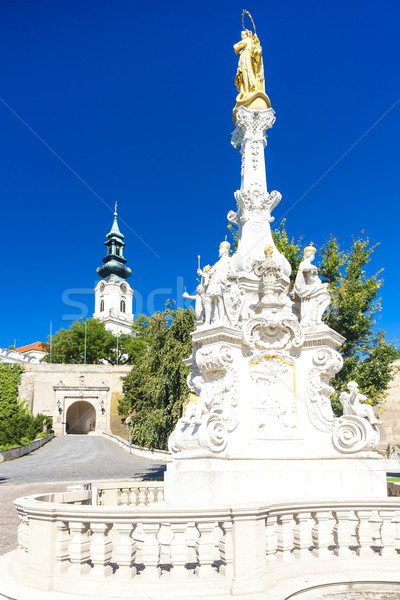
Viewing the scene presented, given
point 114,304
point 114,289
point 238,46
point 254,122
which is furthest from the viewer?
point 114,289

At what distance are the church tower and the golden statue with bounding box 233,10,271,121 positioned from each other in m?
74.9

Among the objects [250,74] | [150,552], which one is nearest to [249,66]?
[250,74]

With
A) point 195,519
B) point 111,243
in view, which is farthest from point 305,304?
point 111,243

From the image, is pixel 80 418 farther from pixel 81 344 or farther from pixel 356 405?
pixel 356 405

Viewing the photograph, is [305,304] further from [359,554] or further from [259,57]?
[259,57]

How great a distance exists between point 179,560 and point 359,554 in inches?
85.1

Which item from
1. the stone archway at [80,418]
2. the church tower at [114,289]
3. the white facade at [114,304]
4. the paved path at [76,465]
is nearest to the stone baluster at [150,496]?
→ the paved path at [76,465]

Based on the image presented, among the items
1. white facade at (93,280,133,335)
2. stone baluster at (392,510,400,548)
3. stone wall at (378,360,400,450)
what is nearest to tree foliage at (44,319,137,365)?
white facade at (93,280,133,335)

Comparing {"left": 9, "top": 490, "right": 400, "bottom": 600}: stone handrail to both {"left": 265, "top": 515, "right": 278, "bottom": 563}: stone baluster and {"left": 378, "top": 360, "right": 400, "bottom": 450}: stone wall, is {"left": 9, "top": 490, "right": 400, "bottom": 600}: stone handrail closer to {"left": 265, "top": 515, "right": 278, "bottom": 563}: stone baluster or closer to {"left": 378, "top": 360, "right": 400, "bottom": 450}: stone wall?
{"left": 265, "top": 515, "right": 278, "bottom": 563}: stone baluster

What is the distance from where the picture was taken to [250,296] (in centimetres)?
911

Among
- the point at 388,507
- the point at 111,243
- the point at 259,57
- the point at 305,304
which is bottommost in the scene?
the point at 388,507

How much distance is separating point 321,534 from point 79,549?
255cm

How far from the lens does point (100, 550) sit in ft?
13.8

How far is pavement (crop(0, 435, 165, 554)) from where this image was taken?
11851mm
